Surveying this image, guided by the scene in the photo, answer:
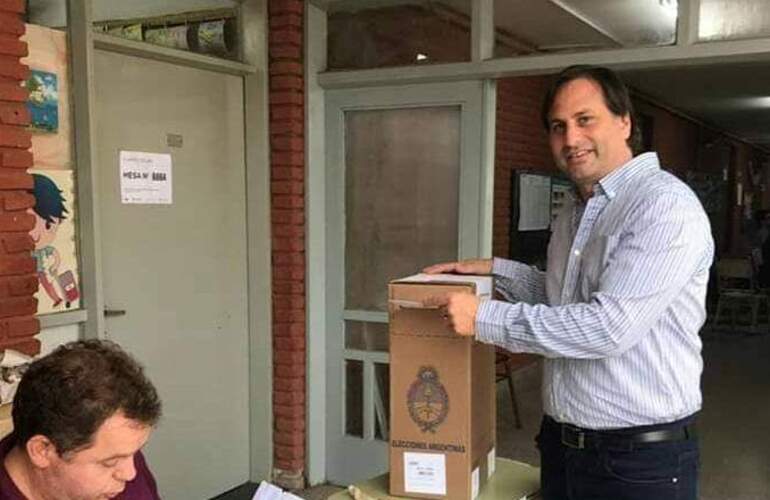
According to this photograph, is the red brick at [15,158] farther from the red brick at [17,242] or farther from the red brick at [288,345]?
the red brick at [288,345]

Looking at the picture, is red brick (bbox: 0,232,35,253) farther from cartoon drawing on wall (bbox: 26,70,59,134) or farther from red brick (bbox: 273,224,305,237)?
red brick (bbox: 273,224,305,237)

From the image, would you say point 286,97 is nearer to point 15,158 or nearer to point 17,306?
point 15,158

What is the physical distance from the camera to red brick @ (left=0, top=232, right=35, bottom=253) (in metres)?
2.40

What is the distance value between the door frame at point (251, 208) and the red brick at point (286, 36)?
0.12 feet

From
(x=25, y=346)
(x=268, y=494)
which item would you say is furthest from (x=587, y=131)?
(x=25, y=346)

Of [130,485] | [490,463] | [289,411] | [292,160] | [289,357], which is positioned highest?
[292,160]

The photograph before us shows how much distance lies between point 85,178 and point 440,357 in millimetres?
1709

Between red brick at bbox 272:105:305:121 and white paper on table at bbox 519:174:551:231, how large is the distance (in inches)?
89.9

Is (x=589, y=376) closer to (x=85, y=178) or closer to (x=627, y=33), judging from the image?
(x=627, y=33)

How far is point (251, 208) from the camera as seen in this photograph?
3.63m

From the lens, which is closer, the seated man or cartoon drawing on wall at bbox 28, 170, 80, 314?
the seated man

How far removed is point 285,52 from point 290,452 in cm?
185

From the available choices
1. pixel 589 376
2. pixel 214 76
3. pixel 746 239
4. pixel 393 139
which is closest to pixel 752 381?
pixel 393 139

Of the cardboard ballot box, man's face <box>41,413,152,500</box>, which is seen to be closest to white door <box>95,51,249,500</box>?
the cardboard ballot box
